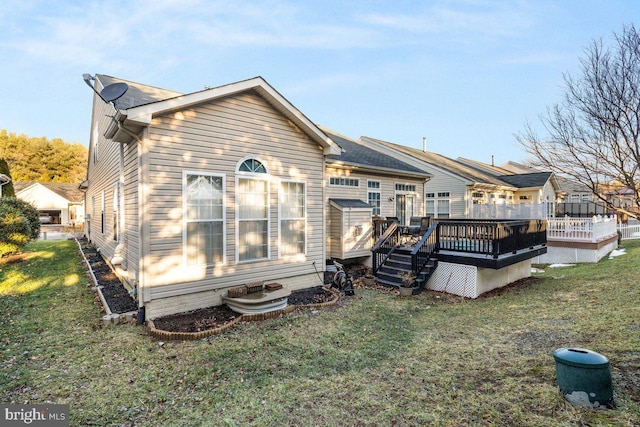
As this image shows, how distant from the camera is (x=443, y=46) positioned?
593 inches

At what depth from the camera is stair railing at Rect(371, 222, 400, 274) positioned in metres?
9.91

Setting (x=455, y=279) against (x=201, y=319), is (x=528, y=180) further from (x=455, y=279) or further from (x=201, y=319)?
(x=201, y=319)

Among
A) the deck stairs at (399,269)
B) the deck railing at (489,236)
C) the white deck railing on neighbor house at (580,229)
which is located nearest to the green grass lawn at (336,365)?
the deck stairs at (399,269)

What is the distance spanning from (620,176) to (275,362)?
1039cm

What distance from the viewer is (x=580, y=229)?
13.1m

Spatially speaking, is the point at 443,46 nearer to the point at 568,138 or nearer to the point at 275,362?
the point at 568,138

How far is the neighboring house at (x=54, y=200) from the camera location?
111 ft

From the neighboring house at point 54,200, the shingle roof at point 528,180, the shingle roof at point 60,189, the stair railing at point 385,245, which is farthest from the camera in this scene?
the shingle roof at point 60,189

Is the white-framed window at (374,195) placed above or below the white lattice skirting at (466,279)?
above

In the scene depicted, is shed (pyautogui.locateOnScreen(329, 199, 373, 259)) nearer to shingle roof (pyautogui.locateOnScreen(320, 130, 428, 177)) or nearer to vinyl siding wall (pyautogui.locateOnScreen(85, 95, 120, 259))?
shingle roof (pyautogui.locateOnScreen(320, 130, 428, 177))

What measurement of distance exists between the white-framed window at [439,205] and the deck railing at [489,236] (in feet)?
30.7

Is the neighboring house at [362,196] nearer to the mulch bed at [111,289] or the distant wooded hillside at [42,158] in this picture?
the mulch bed at [111,289]

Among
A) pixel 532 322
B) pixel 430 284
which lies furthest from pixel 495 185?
pixel 532 322

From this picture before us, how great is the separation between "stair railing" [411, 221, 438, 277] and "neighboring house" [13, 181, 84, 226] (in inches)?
1480
